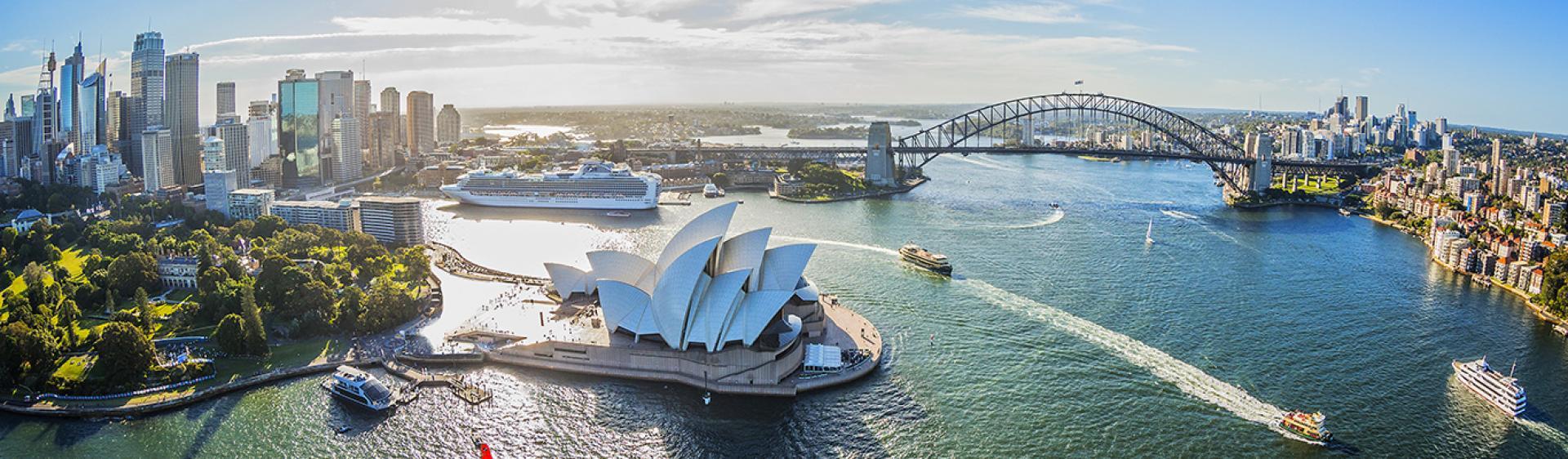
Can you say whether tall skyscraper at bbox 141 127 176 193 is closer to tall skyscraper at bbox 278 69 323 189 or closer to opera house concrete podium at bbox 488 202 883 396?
tall skyscraper at bbox 278 69 323 189

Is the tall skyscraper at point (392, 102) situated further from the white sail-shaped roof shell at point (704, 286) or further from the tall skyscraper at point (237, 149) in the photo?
the white sail-shaped roof shell at point (704, 286)

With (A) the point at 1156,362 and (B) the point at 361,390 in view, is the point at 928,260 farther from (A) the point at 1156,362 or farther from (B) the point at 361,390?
(B) the point at 361,390

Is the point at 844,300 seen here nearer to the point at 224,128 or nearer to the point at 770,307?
the point at 770,307

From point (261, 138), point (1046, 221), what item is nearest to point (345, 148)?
point (261, 138)

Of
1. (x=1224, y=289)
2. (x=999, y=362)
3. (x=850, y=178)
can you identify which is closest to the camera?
(x=999, y=362)

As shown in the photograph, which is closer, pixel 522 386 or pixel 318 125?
pixel 522 386

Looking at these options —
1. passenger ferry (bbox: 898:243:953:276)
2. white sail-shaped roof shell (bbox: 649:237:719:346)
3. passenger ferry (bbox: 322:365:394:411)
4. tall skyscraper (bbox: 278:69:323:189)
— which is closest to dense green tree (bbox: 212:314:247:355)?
passenger ferry (bbox: 322:365:394:411)

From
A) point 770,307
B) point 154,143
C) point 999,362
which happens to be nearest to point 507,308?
point 770,307
